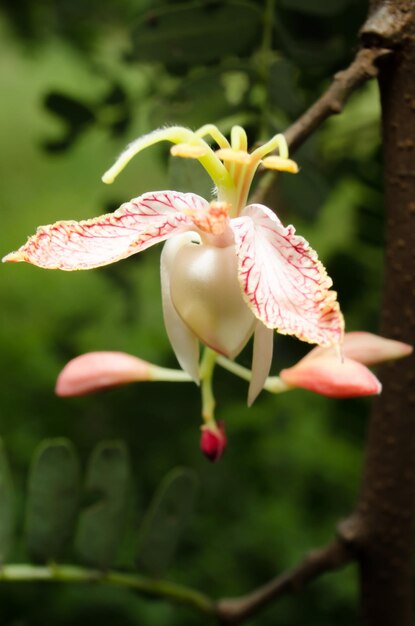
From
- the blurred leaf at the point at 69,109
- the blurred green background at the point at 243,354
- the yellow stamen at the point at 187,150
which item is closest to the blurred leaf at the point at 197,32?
the blurred green background at the point at 243,354

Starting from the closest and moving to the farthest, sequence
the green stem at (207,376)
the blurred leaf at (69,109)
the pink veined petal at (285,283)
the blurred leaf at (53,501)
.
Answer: the pink veined petal at (285,283), the green stem at (207,376), the blurred leaf at (53,501), the blurred leaf at (69,109)

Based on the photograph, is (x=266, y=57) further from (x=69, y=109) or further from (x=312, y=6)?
(x=69, y=109)

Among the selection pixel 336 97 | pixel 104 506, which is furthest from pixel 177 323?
pixel 104 506

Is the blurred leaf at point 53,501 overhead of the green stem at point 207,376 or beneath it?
beneath

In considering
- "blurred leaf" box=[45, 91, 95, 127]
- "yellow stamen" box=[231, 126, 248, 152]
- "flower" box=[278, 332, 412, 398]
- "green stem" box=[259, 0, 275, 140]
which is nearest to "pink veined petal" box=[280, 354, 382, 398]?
"flower" box=[278, 332, 412, 398]

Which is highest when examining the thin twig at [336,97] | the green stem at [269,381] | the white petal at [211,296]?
the thin twig at [336,97]

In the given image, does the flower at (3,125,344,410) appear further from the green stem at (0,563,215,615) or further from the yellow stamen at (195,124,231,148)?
the green stem at (0,563,215,615)

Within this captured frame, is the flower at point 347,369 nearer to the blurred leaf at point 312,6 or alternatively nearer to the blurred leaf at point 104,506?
the blurred leaf at point 104,506

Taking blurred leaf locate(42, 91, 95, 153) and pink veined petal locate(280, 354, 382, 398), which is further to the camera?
blurred leaf locate(42, 91, 95, 153)
